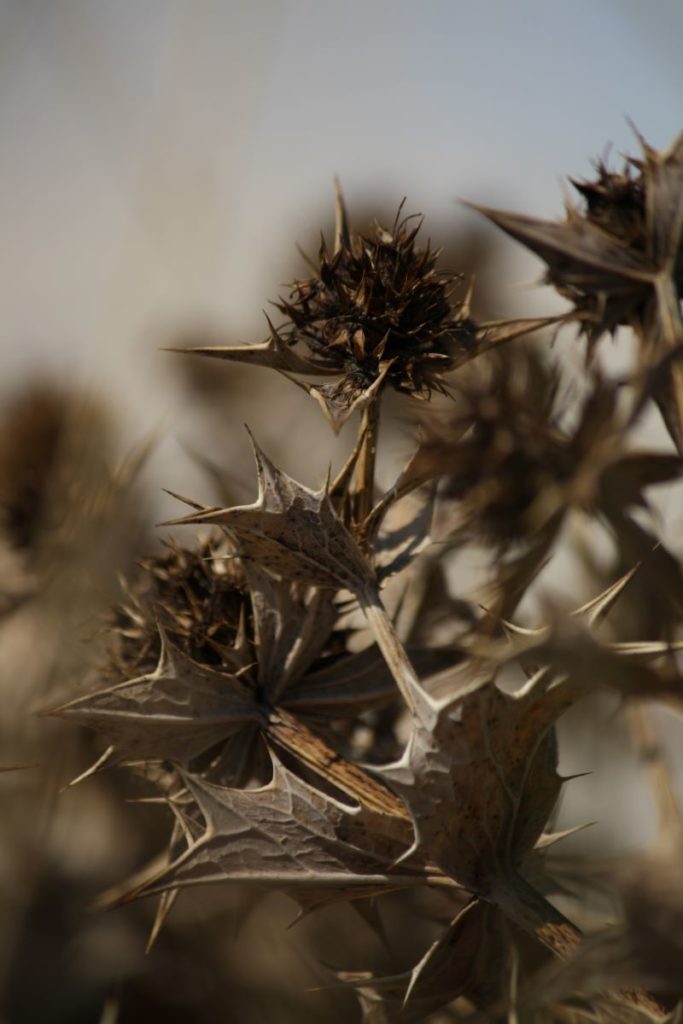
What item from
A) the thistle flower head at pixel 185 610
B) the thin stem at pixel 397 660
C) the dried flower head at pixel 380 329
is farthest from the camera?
the thistle flower head at pixel 185 610

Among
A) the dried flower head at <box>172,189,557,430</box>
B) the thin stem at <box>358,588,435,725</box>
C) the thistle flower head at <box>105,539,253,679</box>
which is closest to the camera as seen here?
the thin stem at <box>358,588,435,725</box>

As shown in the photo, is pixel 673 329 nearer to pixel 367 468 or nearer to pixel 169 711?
pixel 367 468

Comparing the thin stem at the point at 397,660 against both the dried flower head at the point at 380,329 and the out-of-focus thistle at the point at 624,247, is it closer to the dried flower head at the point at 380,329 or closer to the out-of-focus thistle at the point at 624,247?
the dried flower head at the point at 380,329

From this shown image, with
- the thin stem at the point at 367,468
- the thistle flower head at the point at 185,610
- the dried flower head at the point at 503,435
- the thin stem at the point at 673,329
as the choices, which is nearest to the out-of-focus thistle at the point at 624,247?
the thin stem at the point at 673,329

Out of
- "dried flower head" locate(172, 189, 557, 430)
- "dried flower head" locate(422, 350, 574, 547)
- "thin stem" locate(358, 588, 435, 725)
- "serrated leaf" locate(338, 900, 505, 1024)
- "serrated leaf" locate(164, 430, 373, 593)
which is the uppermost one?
"dried flower head" locate(172, 189, 557, 430)

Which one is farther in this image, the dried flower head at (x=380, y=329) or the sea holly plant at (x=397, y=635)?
the dried flower head at (x=380, y=329)

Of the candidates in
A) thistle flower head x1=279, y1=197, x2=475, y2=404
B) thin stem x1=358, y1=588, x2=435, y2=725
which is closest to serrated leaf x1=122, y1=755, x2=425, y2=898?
thin stem x1=358, y1=588, x2=435, y2=725

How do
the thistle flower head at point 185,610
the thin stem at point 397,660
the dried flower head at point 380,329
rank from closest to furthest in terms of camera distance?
the thin stem at point 397,660 → the dried flower head at point 380,329 → the thistle flower head at point 185,610

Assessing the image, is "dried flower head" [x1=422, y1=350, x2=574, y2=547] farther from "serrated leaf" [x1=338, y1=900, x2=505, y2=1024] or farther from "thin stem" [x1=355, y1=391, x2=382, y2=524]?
"serrated leaf" [x1=338, y1=900, x2=505, y2=1024]

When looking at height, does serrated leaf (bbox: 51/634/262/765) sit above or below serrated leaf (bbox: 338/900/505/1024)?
above
